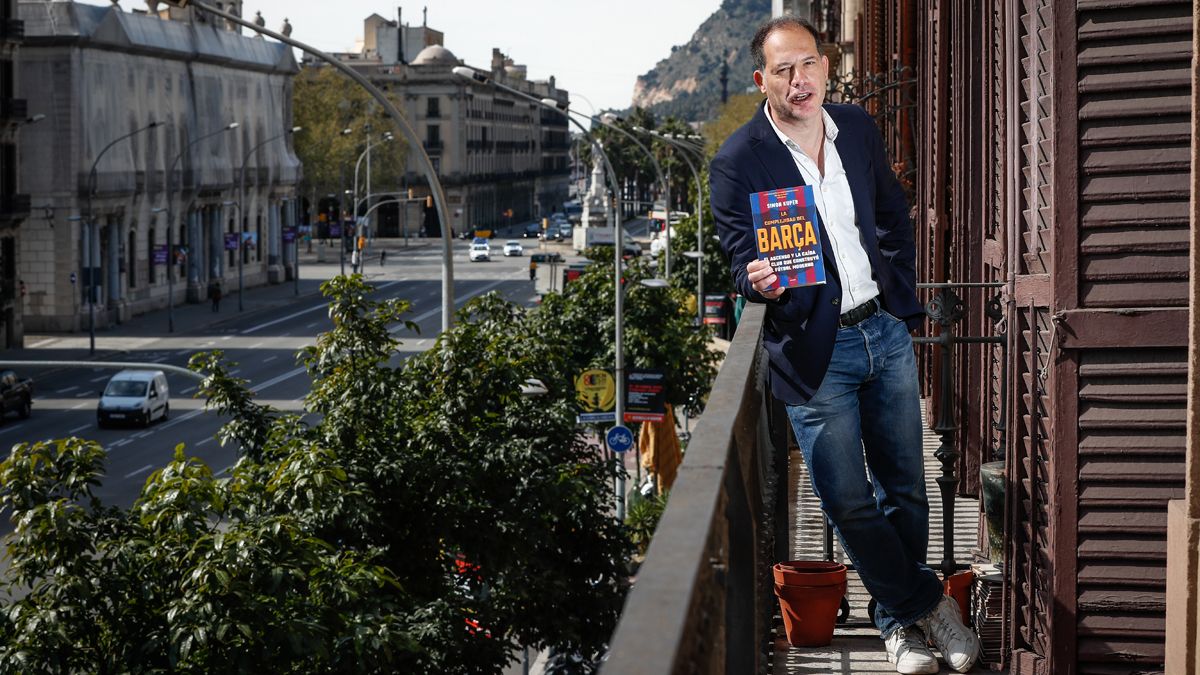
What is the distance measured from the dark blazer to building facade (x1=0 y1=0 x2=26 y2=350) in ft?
194

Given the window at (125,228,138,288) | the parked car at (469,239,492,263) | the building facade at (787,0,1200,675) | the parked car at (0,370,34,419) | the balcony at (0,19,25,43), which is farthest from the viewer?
the parked car at (469,239,492,263)

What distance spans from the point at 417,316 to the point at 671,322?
144ft

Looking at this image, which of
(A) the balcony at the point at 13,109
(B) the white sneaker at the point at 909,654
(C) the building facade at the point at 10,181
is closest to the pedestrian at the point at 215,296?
(C) the building facade at the point at 10,181

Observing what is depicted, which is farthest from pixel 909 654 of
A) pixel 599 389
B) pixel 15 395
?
pixel 15 395

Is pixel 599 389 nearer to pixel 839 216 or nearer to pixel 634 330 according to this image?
pixel 634 330

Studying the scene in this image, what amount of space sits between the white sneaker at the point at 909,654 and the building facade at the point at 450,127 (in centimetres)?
12889

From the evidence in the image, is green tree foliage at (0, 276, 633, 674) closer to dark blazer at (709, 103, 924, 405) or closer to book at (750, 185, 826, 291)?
dark blazer at (709, 103, 924, 405)

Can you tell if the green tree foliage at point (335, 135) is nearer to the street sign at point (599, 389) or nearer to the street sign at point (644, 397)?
the street sign at point (599, 389)

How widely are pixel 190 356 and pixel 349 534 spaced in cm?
3787


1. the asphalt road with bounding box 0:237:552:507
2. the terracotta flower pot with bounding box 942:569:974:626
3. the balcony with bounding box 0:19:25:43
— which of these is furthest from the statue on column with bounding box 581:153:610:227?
the terracotta flower pot with bounding box 942:569:974:626

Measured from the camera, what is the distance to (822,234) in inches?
234

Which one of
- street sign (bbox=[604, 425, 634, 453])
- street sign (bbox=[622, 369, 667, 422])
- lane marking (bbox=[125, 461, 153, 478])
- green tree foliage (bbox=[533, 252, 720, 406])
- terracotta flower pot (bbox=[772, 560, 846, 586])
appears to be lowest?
lane marking (bbox=[125, 461, 153, 478])

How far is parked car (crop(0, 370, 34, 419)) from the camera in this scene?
154 feet

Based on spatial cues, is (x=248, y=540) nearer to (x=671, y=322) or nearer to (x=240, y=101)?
(x=671, y=322)
